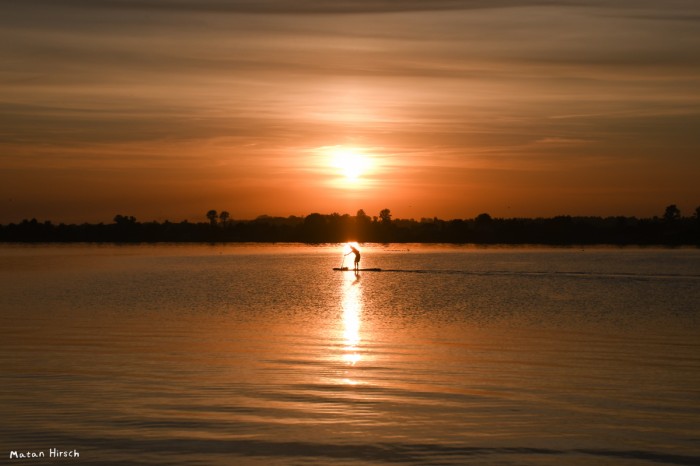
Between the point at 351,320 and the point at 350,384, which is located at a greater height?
the point at 350,384

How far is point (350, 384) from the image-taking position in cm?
1833

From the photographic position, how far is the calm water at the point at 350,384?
13211 mm

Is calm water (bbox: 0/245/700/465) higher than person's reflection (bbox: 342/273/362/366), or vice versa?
calm water (bbox: 0/245/700/465)

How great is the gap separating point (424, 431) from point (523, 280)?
5181cm

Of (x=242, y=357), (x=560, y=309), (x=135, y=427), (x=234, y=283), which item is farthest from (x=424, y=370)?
(x=234, y=283)

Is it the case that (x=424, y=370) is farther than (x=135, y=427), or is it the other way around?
(x=424, y=370)

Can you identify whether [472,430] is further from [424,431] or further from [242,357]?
[242,357]

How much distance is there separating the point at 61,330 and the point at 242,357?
364 inches

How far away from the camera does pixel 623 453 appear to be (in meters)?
13.0

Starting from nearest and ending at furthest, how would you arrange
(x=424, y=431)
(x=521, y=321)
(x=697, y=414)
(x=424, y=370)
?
(x=424, y=431), (x=697, y=414), (x=424, y=370), (x=521, y=321)

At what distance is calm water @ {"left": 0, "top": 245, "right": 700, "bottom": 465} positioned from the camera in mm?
13211

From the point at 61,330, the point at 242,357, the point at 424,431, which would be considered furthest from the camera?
the point at 61,330

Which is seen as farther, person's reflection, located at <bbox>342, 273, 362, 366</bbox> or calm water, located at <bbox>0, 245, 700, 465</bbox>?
person's reflection, located at <bbox>342, 273, 362, 366</bbox>

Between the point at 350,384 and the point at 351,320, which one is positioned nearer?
the point at 350,384
